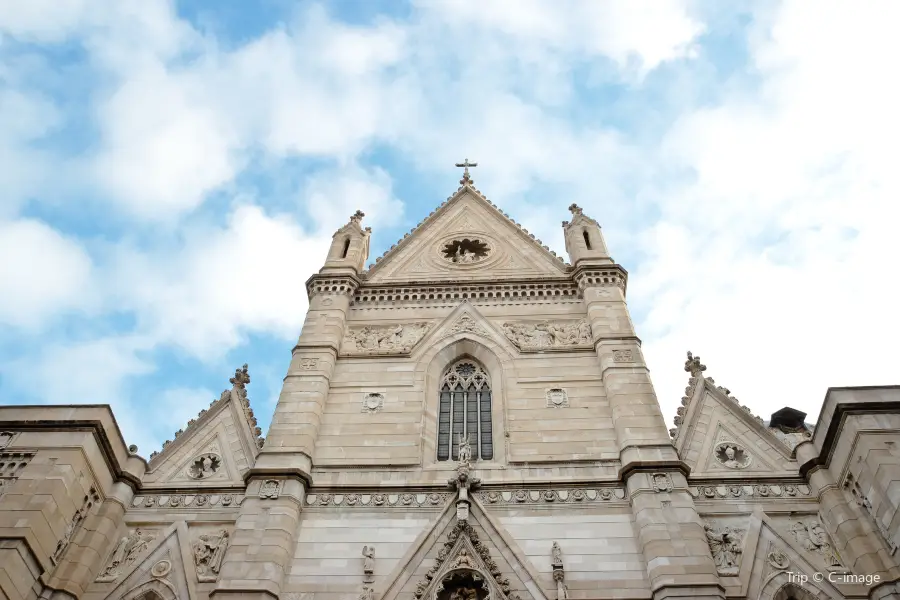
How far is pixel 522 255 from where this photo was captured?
876 inches

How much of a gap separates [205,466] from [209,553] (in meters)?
2.52

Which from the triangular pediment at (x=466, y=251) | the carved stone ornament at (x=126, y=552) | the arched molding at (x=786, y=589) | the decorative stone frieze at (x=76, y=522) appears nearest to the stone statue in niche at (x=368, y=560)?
the carved stone ornament at (x=126, y=552)

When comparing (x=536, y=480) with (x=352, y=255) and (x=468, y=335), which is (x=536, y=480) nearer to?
(x=468, y=335)

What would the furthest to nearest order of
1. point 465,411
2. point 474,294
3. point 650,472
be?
point 474,294, point 465,411, point 650,472

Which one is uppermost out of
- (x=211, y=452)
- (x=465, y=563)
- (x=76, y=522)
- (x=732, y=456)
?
(x=211, y=452)

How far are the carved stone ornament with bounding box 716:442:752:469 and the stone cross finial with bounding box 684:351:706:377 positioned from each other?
2297 millimetres

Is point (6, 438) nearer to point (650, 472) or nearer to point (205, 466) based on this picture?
point (205, 466)

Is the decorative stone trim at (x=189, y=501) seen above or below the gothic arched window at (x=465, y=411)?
below

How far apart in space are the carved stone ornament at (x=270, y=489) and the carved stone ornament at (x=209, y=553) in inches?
40.0

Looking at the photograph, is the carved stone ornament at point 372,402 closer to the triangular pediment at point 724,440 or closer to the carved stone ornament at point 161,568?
the carved stone ornament at point 161,568

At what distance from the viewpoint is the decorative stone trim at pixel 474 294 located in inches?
787

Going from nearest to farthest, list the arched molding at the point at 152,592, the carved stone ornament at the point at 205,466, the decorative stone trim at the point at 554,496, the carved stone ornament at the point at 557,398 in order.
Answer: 1. the arched molding at the point at 152,592
2. the decorative stone trim at the point at 554,496
3. the carved stone ornament at the point at 205,466
4. the carved stone ornament at the point at 557,398

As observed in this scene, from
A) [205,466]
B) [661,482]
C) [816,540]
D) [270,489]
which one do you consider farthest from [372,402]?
[816,540]

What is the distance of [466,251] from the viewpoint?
912 inches
